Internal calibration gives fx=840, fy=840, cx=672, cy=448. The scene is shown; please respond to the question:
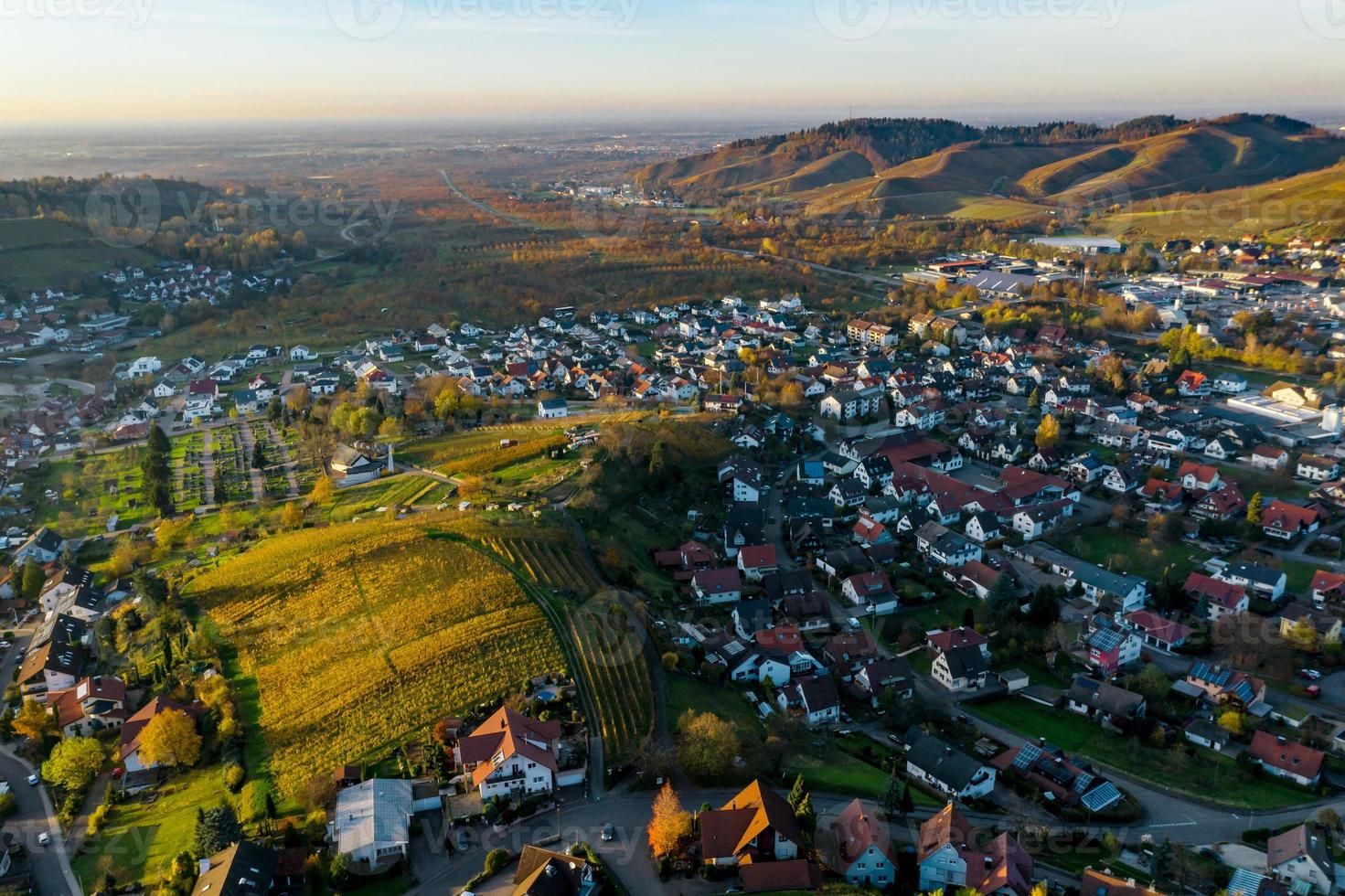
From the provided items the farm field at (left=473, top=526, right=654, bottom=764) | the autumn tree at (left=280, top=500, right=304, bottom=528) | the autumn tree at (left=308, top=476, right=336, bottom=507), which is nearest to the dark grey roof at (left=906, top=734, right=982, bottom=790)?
the farm field at (left=473, top=526, right=654, bottom=764)

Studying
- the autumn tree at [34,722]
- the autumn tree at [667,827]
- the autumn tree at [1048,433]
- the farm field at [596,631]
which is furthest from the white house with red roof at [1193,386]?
the autumn tree at [34,722]

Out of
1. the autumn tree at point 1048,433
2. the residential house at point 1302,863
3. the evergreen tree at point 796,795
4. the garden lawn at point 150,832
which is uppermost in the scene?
the autumn tree at point 1048,433

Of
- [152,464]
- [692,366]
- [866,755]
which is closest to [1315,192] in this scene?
[692,366]

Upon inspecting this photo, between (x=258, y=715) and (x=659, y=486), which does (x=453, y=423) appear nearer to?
(x=659, y=486)

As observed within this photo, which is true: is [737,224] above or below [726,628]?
above

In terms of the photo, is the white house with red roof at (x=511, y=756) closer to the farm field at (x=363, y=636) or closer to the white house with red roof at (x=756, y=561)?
the farm field at (x=363, y=636)

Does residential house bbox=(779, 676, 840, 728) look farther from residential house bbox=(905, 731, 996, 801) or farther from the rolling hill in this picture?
the rolling hill
